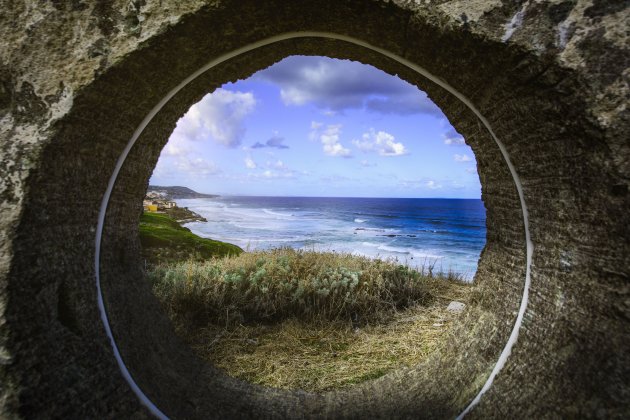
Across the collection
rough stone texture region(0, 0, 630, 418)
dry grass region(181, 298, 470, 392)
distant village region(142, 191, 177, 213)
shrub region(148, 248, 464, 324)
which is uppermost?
rough stone texture region(0, 0, 630, 418)

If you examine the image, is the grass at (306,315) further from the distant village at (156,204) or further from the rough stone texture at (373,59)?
the distant village at (156,204)

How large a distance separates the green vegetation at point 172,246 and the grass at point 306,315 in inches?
58.1

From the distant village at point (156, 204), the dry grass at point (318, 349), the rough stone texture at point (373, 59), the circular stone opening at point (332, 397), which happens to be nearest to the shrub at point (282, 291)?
the dry grass at point (318, 349)

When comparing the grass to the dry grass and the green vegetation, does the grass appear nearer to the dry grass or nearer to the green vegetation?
the dry grass

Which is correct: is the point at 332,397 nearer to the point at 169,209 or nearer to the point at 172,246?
the point at 172,246

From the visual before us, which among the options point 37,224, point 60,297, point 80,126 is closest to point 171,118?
point 80,126

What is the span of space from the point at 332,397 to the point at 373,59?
2272 millimetres

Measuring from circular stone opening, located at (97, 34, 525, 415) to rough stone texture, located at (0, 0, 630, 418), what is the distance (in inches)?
1.2

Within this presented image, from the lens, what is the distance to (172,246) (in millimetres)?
7223

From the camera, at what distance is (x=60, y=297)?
5.98 ft

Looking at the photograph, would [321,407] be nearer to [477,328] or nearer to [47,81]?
[477,328]

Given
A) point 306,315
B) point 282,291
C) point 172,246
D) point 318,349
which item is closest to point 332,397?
point 318,349

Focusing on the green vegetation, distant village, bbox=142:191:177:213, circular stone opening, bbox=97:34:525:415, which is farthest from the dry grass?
the green vegetation

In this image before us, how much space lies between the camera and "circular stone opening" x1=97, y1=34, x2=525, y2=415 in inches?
84.0
